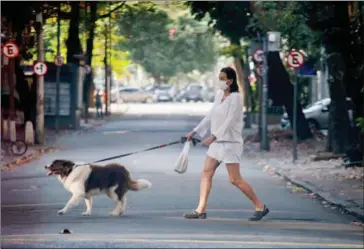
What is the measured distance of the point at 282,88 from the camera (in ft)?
110

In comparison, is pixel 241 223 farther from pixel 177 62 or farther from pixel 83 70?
pixel 177 62

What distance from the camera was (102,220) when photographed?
44.0 ft

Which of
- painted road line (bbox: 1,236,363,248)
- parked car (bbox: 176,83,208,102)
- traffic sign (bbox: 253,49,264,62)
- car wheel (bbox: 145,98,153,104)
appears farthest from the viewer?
parked car (bbox: 176,83,208,102)

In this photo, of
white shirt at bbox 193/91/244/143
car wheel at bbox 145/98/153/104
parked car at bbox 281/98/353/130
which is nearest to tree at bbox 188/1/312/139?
parked car at bbox 281/98/353/130

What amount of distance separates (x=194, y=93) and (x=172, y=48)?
1424 cm

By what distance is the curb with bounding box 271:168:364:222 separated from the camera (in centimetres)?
1536

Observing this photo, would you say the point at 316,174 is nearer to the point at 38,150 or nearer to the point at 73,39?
the point at 38,150

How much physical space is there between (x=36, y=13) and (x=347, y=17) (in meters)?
11.2

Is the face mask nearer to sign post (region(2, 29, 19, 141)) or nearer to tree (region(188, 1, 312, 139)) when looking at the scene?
sign post (region(2, 29, 19, 141))

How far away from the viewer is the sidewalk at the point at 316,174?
55.9 ft

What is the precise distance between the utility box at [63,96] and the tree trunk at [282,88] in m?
11.1

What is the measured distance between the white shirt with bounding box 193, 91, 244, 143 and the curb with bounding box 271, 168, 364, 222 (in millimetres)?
2729

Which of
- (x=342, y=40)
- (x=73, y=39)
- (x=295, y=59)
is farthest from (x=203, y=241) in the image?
(x=73, y=39)

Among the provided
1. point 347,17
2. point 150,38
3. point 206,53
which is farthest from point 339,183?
point 206,53
